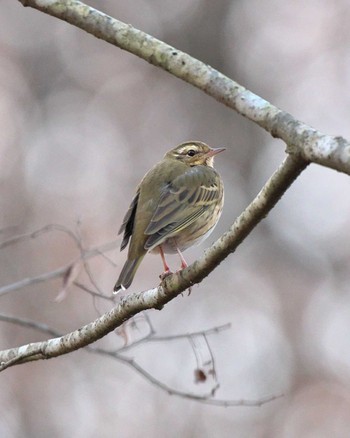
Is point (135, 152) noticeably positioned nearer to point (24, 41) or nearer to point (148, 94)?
point (148, 94)

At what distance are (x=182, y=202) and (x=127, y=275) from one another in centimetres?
94

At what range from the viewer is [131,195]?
51.7 ft

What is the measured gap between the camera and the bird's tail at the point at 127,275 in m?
6.15

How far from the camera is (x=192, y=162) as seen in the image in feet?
25.2

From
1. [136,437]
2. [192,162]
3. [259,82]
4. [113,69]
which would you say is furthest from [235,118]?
[192,162]

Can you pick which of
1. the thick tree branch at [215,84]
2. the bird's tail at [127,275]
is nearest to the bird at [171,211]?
the bird's tail at [127,275]

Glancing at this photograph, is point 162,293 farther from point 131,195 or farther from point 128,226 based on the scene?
point 131,195

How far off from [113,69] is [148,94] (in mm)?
868

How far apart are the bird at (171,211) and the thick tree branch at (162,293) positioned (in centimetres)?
91

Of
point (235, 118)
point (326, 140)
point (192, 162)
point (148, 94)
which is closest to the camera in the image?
point (326, 140)

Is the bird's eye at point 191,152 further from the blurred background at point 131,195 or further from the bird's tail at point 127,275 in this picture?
the blurred background at point 131,195

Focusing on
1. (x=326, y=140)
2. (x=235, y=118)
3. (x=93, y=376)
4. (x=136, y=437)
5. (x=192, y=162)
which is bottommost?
(x=326, y=140)

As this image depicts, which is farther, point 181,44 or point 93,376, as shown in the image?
point 181,44

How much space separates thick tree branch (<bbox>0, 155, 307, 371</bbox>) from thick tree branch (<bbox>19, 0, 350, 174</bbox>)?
0.92ft
